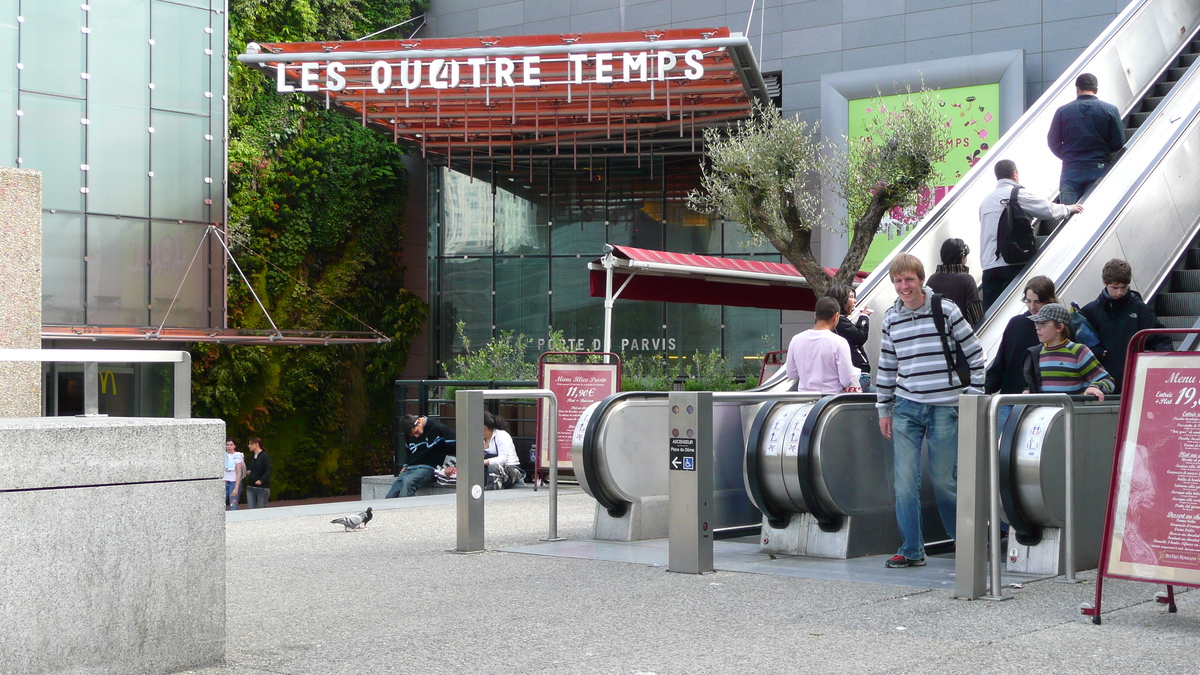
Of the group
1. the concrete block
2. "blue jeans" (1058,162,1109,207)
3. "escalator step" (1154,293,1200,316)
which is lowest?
the concrete block

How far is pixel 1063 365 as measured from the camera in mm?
7449

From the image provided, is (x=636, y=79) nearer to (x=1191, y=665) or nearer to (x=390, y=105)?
(x=390, y=105)

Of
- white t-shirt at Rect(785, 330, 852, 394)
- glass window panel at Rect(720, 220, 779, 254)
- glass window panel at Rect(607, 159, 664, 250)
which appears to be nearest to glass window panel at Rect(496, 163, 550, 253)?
glass window panel at Rect(607, 159, 664, 250)

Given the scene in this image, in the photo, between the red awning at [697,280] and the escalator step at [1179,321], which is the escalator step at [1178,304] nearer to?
the escalator step at [1179,321]

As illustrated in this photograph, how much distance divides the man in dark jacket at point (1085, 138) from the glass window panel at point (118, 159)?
1687 centimetres

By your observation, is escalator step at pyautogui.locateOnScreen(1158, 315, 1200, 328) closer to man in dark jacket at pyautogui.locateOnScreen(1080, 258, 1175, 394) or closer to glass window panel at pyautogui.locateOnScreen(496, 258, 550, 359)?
man in dark jacket at pyautogui.locateOnScreen(1080, 258, 1175, 394)

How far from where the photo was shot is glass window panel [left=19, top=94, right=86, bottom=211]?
21.1 meters

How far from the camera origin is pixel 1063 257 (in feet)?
33.2

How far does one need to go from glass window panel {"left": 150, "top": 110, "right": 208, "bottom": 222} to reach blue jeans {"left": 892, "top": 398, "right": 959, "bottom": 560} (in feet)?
60.9

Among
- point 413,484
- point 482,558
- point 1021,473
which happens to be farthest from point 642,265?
point 1021,473

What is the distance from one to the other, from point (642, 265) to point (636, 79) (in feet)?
22.7

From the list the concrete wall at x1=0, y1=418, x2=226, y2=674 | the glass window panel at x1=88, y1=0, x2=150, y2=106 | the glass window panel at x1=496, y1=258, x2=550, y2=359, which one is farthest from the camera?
the glass window panel at x1=496, y1=258, x2=550, y2=359

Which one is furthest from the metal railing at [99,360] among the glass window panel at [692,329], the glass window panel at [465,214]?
the glass window panel at [465,214]

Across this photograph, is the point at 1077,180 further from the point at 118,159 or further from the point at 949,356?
the point at 118,159
